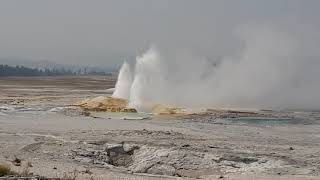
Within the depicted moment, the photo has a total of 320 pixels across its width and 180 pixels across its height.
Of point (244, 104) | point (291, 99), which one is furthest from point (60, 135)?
point (291, 99)

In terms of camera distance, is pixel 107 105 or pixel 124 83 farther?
pixel 124 83

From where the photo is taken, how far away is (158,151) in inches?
880

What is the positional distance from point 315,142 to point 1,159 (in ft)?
47.8

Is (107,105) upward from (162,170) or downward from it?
upward

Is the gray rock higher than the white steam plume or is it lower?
lower

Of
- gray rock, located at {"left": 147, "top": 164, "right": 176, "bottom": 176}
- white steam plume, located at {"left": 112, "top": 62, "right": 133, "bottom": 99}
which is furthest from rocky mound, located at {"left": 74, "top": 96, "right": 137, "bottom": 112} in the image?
gray rock, located at {"left": 147, "top": 164, "right": 176, "bottom": 176}

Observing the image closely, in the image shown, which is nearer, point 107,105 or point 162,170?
point 162,170

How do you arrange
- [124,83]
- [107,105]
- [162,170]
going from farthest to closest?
1. [124,83]
2. [107,105]
3. [162,170]

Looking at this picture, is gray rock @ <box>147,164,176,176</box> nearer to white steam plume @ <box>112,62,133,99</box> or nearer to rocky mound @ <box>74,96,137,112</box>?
rocky mound @ <box>74,96,137,112</box>

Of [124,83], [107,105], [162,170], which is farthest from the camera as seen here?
[124,83]

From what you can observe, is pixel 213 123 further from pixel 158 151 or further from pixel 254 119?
pixel 158 151

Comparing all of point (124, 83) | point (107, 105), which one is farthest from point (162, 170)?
point (124, 83)

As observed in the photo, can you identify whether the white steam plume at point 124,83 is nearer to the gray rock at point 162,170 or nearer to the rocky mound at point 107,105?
the rocky mound at point 107,105

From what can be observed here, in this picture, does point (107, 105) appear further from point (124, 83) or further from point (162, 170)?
point (162, 170)
